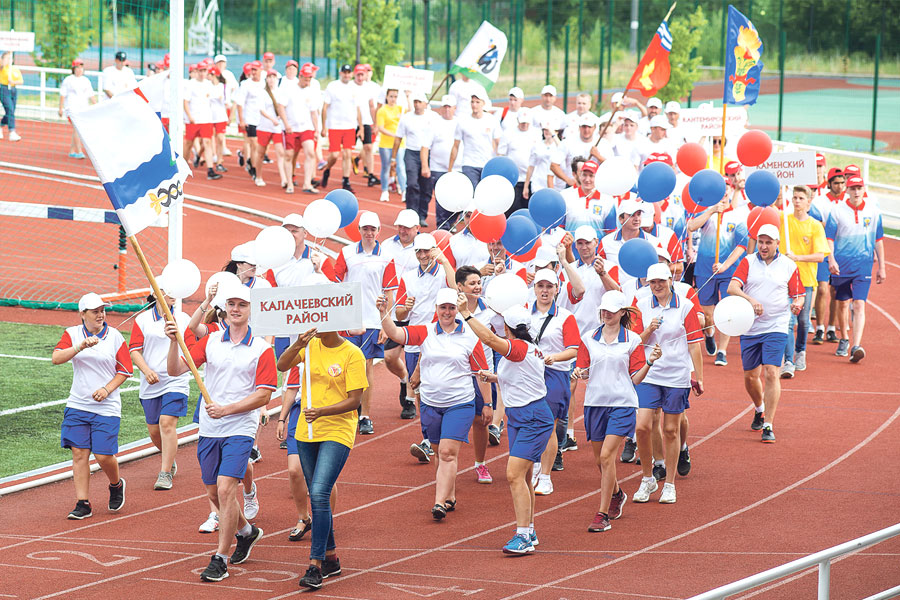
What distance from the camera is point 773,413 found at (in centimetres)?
1305

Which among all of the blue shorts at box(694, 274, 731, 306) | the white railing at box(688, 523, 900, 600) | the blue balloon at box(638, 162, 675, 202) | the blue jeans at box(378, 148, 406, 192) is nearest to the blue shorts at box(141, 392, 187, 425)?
the blue balloon at box(638, 162, 675, 202)

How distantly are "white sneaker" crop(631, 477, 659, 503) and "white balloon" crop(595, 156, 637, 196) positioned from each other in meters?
3.46

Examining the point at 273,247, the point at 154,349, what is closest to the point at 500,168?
the point at 273,247

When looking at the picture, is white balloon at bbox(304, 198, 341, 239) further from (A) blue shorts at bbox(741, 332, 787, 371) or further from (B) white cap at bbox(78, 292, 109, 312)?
(A) blue shorts at bbox(741, 332, 787, 371)

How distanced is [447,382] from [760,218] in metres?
5.55

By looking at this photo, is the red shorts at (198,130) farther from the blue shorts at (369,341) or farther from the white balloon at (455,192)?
the white balloon at (455,192)

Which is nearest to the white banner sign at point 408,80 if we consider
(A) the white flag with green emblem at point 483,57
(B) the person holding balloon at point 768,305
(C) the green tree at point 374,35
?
(A) the white flag with green emblem at point 483,57

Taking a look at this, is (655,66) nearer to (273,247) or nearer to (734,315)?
(734,315)

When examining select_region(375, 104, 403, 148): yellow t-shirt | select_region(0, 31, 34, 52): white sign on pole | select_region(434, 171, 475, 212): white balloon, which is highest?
select_region(0, 31, 34, 52): white sign on pole

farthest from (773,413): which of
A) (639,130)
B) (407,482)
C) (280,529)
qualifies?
(639,130)

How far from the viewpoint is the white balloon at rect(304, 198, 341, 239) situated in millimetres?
12688

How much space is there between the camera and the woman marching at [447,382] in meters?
10.5

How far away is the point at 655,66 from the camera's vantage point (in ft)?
58.1

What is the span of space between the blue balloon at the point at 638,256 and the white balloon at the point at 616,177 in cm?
135
